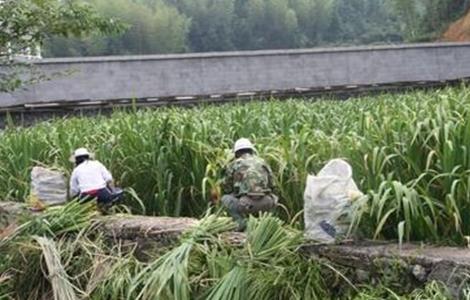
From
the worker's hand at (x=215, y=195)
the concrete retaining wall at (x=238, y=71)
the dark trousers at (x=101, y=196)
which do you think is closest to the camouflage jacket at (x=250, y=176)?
the worker's hand at (x=215, y=195)

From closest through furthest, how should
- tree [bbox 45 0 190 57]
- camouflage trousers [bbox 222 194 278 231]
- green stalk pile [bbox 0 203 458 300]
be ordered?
green stalk pile [bbox 0 203 458 300] → camouflage trousers [bbox 222 194 278 231] → tree [bbox 45 0 190 57]

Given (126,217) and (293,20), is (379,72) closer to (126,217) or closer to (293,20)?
(126,217)

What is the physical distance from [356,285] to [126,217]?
2500 millimetres

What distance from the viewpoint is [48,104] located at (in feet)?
64.7

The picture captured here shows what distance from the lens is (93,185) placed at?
289 inches

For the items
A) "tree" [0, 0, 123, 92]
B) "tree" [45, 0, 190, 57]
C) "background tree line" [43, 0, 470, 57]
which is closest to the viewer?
"tree" [0, 0, 123, 92]

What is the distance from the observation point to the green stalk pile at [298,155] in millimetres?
4863

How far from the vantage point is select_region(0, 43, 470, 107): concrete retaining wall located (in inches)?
824

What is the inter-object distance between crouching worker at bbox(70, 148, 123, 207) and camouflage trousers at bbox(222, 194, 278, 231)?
5.79 feet

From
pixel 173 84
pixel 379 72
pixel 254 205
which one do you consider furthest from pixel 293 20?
pixel 254 205

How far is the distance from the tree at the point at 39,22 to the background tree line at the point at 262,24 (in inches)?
1466

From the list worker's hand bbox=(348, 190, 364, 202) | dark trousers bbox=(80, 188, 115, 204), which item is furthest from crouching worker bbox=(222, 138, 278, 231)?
dark trousers bbox=(80, 188, 115, 204)

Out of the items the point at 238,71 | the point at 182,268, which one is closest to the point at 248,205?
the point at 182,268

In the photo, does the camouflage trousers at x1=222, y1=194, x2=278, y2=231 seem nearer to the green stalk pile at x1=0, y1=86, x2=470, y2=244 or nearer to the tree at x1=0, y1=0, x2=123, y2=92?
the green stalk pile at x1=0, y1=86, x2=470, y2=244
